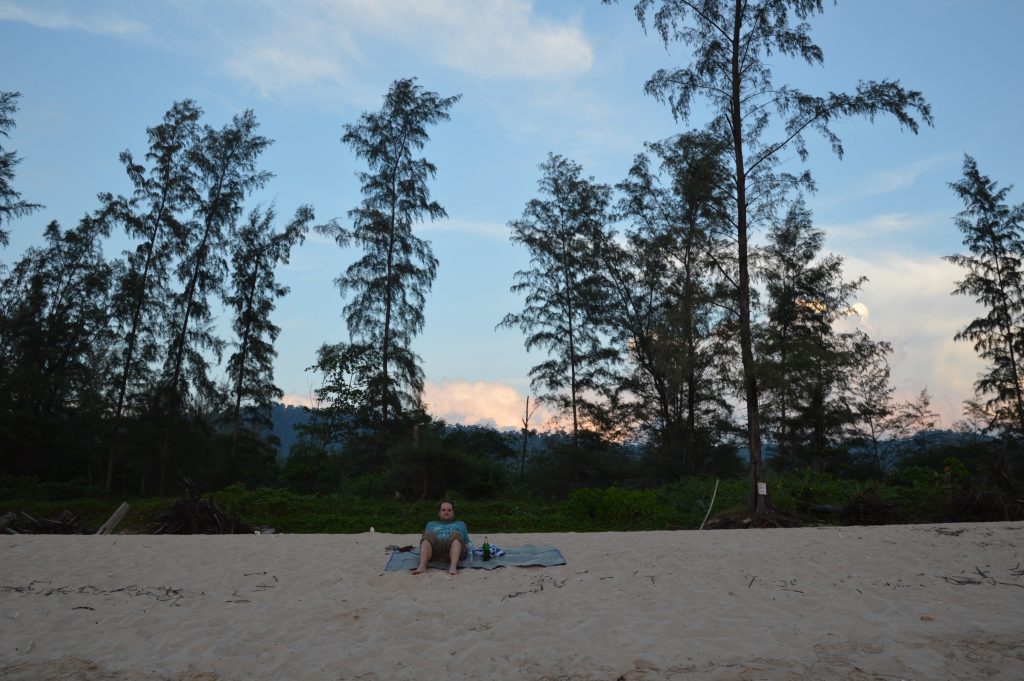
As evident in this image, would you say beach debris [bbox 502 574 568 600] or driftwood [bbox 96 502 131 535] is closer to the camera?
beach debris [bbox 502 574 568 600]

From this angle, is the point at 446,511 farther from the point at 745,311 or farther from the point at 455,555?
the point at 745,311

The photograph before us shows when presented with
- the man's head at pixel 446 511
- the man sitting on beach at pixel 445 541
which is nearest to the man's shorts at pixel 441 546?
the man sitting on beach at pixel 445 541

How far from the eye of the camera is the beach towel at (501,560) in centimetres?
Result: 775

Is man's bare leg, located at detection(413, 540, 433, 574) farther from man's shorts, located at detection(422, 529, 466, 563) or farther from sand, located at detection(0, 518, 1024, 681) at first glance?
sand, located at detection(0, 518, 1024, 681)

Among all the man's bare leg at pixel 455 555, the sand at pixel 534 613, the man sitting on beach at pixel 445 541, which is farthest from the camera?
the man sitting on beach at pixel 445 541

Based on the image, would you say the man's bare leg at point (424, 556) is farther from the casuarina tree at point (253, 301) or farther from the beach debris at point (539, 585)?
the casuarina tree at point (253, 301)

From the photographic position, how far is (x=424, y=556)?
7.63m

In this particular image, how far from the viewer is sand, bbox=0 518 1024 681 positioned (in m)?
4.79

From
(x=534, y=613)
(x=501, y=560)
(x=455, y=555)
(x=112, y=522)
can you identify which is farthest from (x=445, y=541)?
(x=112, y=522)

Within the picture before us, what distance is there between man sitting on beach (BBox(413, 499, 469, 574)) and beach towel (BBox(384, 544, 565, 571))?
0.44 feet

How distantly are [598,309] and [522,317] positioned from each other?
8.21 feet

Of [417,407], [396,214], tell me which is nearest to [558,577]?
[417,407]

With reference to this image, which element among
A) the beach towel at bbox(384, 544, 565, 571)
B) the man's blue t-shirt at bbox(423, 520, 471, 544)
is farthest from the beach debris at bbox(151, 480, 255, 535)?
the man's blue t-shirt at bbox(423, 520, 471, 544)

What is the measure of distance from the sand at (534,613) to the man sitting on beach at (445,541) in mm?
213
